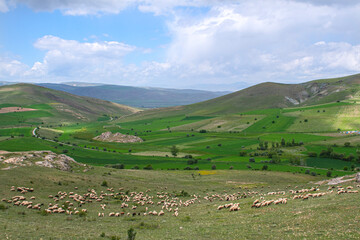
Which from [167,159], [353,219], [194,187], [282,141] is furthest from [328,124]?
[353,219]

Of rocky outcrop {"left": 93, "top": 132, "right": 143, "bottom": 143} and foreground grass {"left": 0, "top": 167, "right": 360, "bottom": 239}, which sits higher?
foreground grass {"left": 0, "top": 167, "right": 360, "bottom": 239}

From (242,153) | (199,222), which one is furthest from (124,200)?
(242,153)

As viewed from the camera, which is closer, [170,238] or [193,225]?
[170,238]

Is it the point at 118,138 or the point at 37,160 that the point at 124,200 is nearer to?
the point at 37,160

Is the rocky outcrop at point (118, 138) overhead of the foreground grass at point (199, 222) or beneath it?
beneath

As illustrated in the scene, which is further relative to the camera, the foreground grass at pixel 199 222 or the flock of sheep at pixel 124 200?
the flock of sheep at pixel 124 200

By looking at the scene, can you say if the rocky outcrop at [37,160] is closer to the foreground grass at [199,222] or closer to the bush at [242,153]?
the foreground grass at [199,222]

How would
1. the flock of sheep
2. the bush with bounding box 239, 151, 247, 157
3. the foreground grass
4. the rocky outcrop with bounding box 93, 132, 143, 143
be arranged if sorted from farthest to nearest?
the rocky outcrop with bounding box 93, 132, 143, 143 → the bush with bounding box 239, 151, 247, 157 → the flock of sheep → the foreground grass

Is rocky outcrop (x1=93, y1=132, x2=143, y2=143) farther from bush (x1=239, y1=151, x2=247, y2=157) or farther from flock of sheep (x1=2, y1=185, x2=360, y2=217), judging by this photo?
flock of sheep (x1=2, y1=185, x2=360, y2=217)

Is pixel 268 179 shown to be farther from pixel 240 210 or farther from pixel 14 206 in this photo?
pixel 14 206

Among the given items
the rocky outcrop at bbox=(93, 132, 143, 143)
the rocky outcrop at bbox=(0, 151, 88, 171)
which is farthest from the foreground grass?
the rocky outcrop at bbox=(93, 132, 143, 143)

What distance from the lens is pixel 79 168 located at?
6644 cm

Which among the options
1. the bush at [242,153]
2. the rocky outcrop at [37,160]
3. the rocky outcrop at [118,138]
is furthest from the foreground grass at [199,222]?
the rocky outcrop at [118,138]

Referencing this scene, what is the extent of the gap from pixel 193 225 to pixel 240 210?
743 cm
